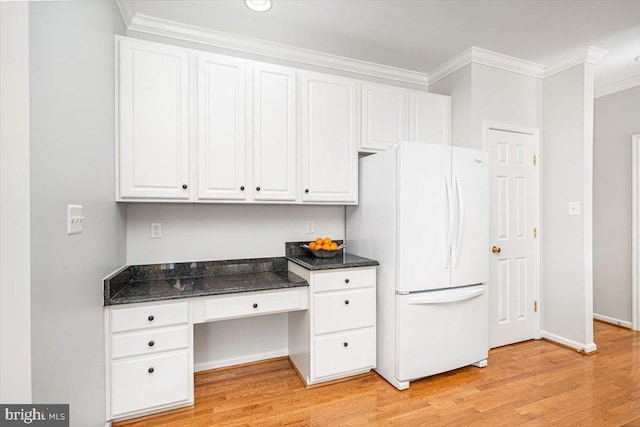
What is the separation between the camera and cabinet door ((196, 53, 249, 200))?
219 cm

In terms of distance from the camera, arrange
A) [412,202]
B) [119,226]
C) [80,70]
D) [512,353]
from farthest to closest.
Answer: [512,353] < [412,202] < [119,226] < [80,70]

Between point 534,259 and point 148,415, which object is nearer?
point 148,415

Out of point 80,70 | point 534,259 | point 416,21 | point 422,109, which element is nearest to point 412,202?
point 422,109

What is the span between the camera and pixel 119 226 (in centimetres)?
212

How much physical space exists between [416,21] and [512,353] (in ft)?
9.86

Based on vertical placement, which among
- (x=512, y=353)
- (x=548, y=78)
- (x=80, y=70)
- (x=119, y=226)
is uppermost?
(x=548, y=78)

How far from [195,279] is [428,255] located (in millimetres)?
1773

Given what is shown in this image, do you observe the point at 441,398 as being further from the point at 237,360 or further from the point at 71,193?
the point at 71,193

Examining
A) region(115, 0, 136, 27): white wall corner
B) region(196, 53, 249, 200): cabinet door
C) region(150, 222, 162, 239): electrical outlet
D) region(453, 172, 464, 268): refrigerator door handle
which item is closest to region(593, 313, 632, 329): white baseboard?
region(453, 172, 464, 268): refrigerator door handle

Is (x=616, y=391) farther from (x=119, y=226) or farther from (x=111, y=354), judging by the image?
(x=119, y=226)

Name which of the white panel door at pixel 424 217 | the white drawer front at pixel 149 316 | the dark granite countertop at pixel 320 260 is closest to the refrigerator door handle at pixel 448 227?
the white panel door at pixel 424 217

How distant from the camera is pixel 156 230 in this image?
2.39 m

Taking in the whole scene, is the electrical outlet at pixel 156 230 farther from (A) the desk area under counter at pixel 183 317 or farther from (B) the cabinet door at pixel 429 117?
(B) the cabinet door at pixel 429 117

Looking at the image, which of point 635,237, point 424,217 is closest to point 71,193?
point 424,217
